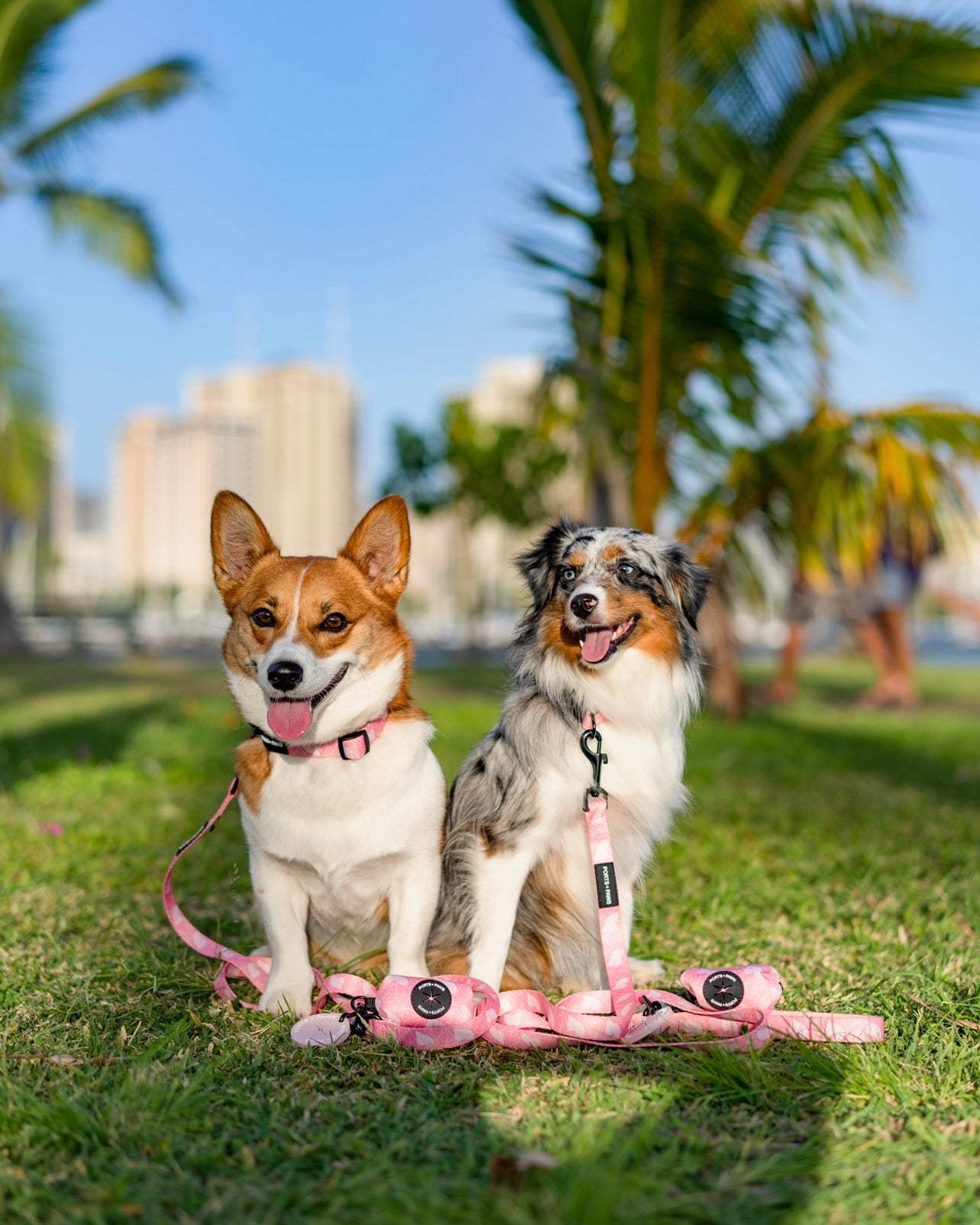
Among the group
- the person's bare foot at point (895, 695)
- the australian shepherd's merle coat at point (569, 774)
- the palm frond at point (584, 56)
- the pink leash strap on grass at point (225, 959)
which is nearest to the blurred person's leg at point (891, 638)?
the person's bare foot at point (895, 695)

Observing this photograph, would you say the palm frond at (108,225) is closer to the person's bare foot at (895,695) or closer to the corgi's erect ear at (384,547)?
the person's bare foot at (895,695)

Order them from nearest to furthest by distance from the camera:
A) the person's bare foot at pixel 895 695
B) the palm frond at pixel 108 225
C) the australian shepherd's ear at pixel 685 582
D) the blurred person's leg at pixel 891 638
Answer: the australian shepherd's ear at pixel 685 582 < the blurred person's leg at pixel 891 638 < the person's bare foot at pixel 895 695 < the palm frond at pixel 108 225

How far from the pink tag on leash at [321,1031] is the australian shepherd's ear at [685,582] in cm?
154

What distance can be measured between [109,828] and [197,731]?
353 cm

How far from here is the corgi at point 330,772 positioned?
2691mm

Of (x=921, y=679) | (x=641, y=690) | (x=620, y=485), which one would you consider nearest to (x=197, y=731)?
(x=620, y=485)

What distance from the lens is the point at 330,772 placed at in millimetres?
2727

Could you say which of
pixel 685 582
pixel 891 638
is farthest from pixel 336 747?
pixel 891 638

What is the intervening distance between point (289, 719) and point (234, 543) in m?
0.68

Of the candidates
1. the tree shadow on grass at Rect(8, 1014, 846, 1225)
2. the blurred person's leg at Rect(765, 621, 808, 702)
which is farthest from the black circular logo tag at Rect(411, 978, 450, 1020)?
the blurred person's leg at Rect(765, 621, 808, 702)

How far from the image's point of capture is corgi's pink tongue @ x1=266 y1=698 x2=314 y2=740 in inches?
103

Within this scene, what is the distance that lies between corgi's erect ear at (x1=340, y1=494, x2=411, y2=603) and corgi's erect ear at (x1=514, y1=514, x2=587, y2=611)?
425 millimetres

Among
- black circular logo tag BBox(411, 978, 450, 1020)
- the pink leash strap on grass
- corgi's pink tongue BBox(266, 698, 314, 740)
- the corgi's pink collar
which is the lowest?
the pink leash strap on grass

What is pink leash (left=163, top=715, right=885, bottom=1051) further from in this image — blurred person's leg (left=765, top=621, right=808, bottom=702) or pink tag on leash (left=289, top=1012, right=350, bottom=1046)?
blurred person's leg (left=765, top=621, right=808, bottom=702)
